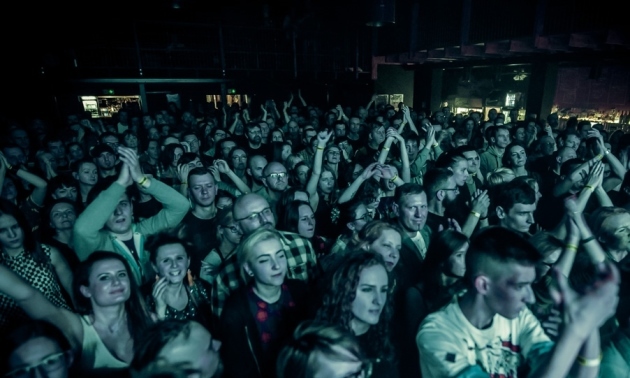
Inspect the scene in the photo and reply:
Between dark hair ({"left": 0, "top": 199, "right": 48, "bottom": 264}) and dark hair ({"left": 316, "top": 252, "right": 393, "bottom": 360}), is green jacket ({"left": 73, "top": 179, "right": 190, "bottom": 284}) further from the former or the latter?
dark hair ({"left": 316, "top": 252, "right": 393, "bottom": 360})

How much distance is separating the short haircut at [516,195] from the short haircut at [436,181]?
53cm

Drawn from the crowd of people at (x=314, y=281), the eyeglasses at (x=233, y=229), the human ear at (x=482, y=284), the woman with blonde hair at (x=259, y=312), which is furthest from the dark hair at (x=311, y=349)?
the eyeglasses at (x=233, y=229)

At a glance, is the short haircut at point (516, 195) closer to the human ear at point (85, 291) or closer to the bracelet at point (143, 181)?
A: the bracelet at point (143, 181)

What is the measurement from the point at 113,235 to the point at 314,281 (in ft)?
5.33

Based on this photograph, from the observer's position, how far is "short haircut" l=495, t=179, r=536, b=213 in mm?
3041

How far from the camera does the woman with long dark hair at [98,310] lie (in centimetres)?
180

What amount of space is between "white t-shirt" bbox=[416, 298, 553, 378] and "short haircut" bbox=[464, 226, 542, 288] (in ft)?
0.70

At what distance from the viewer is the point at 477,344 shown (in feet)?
5.29

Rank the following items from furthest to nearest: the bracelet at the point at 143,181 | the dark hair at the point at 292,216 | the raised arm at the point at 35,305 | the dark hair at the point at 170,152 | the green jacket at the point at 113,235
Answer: the dark hair at the point at 170,152 → the dark hair at the point at 292,216 → the bracelet at the point at 143,181 → the green jacket at the point at 113,235 → the raised arm at the point at 35,305

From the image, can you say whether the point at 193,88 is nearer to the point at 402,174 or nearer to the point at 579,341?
the point at 402,174

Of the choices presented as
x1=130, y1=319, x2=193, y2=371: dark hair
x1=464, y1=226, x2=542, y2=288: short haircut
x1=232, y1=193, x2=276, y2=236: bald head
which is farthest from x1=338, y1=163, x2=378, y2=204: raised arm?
x1=130, y1=319, x2=193, y2=371: dark hair

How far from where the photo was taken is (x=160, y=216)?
3.15 metres

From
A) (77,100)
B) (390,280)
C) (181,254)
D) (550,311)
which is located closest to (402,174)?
(390,280)

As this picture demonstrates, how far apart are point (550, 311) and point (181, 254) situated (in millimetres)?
2364
